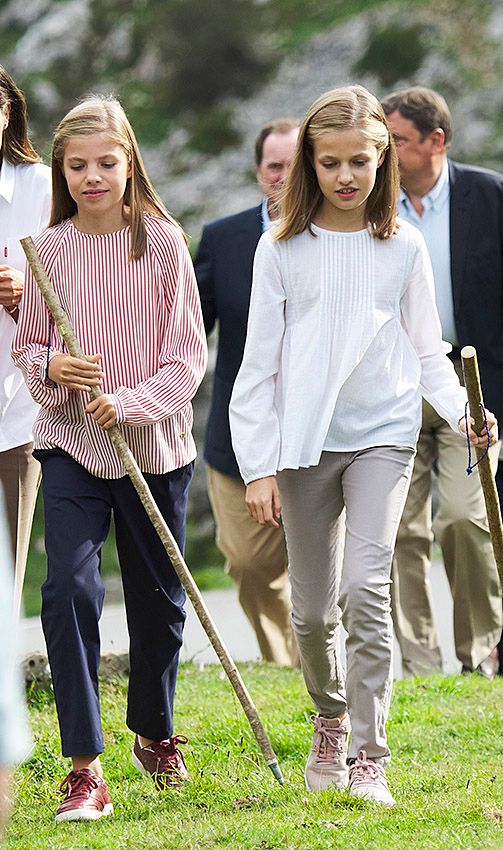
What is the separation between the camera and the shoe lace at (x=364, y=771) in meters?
4.43

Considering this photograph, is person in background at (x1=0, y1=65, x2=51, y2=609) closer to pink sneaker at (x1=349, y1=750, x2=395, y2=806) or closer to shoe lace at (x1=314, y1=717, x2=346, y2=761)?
shoe lace at (x1=314, y1=717, x2=346, y2=761)

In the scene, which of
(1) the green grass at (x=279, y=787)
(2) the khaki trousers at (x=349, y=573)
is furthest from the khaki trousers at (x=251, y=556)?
(2) the khaki trousers at (x=349, y=573)

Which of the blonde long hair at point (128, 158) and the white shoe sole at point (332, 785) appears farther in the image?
the blonde long hair at point (128, 158)

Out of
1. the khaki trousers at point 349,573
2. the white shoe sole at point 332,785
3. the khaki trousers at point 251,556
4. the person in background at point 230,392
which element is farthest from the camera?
the khaki trousers at point 251,556

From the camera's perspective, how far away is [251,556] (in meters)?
7.20

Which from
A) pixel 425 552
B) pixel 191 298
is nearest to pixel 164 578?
pixel 191 298

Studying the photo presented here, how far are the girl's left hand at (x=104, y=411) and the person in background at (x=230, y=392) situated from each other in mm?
2250

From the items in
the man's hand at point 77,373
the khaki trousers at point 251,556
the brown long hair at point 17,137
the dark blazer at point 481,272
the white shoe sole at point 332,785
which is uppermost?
the brown long hair at point 17,137

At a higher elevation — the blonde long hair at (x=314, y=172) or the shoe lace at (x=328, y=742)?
the blonde long hair at (x=314, y=172)

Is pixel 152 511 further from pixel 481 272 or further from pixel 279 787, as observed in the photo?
pixel 481 272

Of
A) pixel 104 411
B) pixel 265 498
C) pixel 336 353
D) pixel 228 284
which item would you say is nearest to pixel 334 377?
pixel 336 353

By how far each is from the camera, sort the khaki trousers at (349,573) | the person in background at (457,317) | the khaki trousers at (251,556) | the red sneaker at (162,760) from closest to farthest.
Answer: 1. the khaki trousers at (349,573)
2. the red sneaker at (162,760)
3. the person in background at (457,317)
4. the khaki trousers at (251,556)

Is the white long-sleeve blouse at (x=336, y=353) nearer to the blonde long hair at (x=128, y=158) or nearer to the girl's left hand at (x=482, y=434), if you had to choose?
the girl's left hand at (x=482, y=434)

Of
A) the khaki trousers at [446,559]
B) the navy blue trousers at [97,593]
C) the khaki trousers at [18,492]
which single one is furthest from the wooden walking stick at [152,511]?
the khaki trousers at [446,559]
